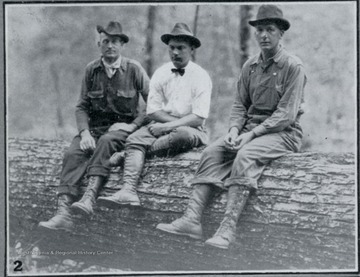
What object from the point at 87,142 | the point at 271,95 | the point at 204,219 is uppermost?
the point at 271,95

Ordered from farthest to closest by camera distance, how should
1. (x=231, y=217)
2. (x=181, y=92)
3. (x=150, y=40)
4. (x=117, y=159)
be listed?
(x=150, y=40) → (x=181, y=92) → (x=117, y=159) → (x=231, y=217)

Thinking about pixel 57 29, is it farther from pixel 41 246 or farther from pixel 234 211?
pixel 234 211

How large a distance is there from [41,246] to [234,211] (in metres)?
1.87

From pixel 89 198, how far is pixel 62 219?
35 cm

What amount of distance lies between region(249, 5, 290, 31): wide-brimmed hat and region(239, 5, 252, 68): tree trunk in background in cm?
30

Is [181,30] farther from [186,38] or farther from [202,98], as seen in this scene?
[202,98]

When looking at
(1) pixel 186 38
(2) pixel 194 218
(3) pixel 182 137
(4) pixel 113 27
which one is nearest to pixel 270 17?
(1) pixel 186 38

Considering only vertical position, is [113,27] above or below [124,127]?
above

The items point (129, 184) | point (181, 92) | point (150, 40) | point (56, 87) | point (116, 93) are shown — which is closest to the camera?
point (129, 184)

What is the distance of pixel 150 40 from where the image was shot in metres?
6.09

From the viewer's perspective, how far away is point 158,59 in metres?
6.20

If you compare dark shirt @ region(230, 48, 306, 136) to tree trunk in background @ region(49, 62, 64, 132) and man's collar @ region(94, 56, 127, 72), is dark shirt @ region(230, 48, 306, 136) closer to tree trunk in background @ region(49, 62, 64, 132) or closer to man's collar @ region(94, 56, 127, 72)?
man's collar @ region(94, 56, 127, 72)

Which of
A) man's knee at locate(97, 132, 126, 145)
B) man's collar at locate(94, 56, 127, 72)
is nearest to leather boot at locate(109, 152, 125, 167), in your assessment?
man's knee at locate(97, 132, 126, 145)

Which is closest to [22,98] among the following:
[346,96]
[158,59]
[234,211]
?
[158,59]
